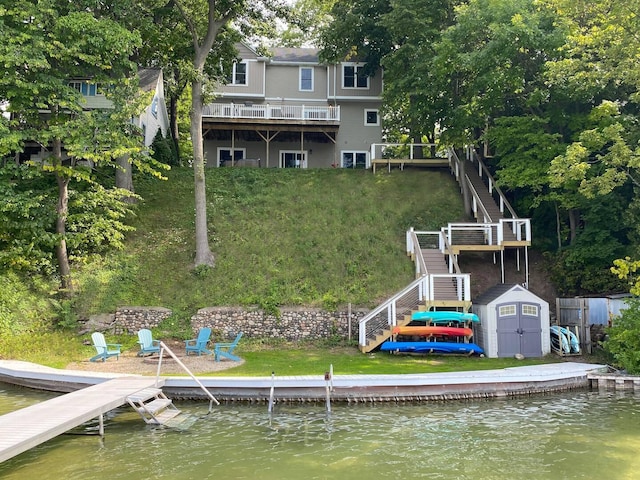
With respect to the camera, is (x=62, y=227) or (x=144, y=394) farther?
(x=62, y=227)

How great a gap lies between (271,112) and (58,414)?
73.8 feet

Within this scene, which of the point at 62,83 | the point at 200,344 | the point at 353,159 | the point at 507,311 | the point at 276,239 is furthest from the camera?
the point at 353,159

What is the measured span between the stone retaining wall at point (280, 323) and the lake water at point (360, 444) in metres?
5.97

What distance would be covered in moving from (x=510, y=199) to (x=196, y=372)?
18.5 metres

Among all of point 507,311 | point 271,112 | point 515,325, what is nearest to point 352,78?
point 271,112

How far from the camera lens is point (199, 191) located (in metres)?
21.0

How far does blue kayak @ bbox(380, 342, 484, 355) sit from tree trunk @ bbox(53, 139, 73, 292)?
11.5 meters

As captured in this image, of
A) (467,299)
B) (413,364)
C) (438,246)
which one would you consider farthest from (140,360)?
(438,246)

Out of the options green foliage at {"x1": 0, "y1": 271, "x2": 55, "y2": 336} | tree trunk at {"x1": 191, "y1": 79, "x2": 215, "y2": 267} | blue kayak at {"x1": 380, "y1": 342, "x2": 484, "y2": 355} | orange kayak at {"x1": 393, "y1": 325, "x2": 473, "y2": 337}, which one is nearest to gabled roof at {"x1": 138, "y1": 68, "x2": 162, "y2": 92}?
tree trunk at {"x1": 191, "y1": 79, "x2": 215, "y2": 267}

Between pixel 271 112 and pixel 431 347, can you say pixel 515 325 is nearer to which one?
pixel 431 347

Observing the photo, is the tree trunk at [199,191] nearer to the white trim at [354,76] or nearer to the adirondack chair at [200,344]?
the adirondack chair at [200,344]

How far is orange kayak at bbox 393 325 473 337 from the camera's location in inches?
629

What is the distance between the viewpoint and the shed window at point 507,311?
53.9ft

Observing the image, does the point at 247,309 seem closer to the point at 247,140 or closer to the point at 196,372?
the point at 196,372
